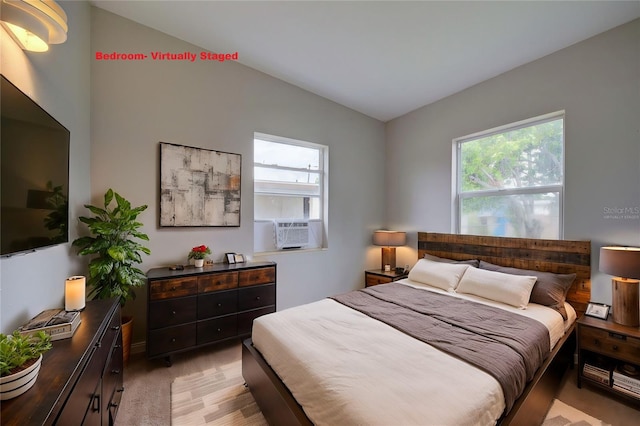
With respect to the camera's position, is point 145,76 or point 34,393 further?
point 145,76

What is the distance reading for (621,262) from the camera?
6.65 feet

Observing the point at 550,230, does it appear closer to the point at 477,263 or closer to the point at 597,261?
the point at 597,261

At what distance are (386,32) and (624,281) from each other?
115 inches

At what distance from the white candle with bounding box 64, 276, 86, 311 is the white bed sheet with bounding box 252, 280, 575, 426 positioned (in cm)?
115

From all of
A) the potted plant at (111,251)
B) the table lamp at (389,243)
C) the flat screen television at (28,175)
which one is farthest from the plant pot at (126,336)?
the table lamp at (389,243)

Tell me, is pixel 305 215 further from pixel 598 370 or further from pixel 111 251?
pixel 598 370

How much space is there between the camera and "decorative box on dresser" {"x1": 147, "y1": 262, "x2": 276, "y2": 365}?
2361 millimetres

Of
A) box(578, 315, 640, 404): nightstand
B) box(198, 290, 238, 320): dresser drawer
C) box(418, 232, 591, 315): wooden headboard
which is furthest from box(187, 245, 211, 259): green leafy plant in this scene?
box(578, 315, 640, 404): nightstand

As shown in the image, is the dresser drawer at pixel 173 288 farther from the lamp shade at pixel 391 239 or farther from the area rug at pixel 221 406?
the lamp shade at pixel 391 239

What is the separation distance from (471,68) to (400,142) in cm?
146

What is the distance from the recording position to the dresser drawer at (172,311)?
2.34m

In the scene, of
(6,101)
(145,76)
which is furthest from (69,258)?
(145,76)

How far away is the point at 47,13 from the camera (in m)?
1.28
